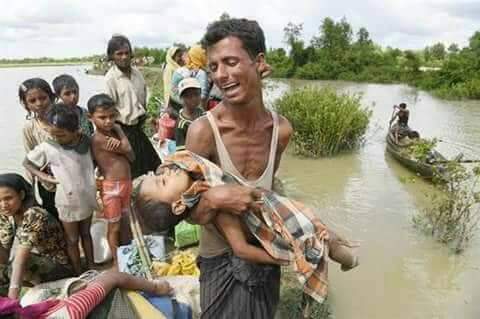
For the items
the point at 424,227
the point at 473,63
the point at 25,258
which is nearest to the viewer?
the point at 25,258

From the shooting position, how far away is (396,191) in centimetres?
862

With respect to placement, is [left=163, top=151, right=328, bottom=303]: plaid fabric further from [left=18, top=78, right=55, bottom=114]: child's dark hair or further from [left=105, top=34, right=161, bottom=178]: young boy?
[left=105, top=34, right=161, bottom=178]: young boy

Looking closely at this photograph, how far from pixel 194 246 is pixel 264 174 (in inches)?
107

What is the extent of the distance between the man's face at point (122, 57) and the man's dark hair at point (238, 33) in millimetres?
2577

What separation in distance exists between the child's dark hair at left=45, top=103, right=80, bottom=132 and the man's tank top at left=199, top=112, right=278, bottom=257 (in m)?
1.74

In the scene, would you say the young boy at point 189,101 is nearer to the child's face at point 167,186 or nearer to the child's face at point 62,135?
the child's face at point 62,135

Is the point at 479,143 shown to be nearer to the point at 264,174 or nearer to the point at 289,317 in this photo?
the point at 289,317

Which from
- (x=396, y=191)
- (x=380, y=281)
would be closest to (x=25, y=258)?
(x=380, y=281)

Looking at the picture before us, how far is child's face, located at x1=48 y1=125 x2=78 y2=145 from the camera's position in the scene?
9.52ft

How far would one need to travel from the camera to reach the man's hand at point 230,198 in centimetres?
124

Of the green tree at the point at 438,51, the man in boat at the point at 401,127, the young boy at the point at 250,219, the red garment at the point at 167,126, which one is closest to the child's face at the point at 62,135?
the red garment at the point at 167,126

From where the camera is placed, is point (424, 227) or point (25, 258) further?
point (424, 227)

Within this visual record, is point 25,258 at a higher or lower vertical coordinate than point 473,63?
lower

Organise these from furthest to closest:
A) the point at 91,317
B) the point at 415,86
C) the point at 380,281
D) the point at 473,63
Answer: the point at 415,86 < the point at 473,63 < the point at 380,281 < the point at 91,317
